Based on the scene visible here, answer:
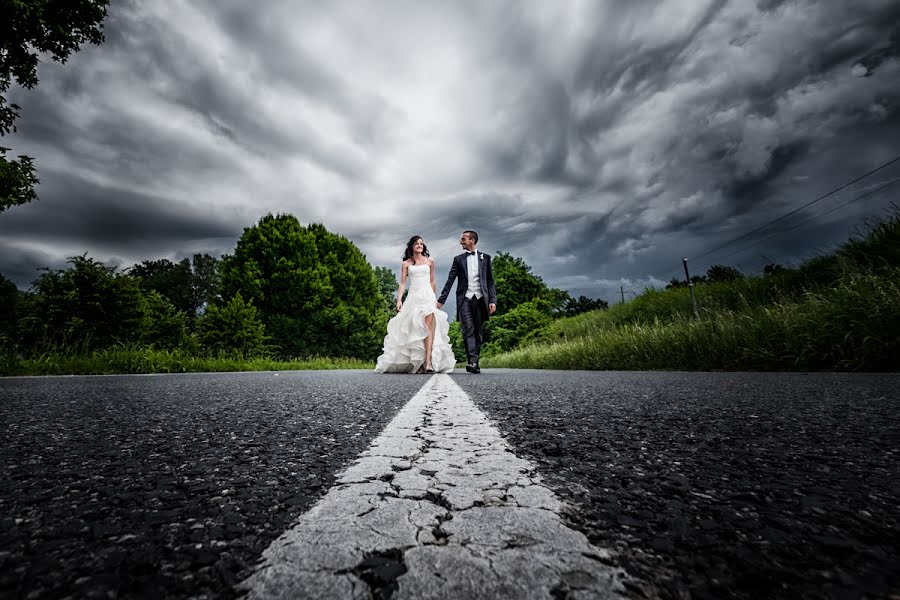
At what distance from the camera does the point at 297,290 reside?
26750 mm

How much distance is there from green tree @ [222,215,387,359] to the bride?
19.2 metres

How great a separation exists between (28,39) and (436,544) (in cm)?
1711

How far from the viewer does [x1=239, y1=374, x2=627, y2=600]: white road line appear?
1.69ft

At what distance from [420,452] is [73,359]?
32.4 feet

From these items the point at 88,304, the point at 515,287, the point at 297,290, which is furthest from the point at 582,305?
the point at 88,304

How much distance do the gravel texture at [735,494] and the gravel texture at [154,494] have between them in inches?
22.6

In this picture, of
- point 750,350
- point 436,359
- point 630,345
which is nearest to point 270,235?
point 436,359

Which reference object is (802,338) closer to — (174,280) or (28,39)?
(28,39)

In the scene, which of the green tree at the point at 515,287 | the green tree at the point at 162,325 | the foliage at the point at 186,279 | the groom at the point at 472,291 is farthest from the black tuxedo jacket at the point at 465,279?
the foliage at the point at 186,279

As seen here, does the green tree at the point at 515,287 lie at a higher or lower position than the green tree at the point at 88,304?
higher

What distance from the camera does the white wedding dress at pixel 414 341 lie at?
8680mm

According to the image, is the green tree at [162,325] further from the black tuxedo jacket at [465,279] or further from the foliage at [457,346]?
the foliage at [457,346]

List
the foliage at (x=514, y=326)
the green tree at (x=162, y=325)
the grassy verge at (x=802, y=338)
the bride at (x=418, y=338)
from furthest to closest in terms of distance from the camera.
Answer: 1. the foliage at (x=514, y=326)
2. the green tree at (x=162, y=325)
3. the bride at (x=418, y=338)
4. the grassy verge at (x=802, y=338)

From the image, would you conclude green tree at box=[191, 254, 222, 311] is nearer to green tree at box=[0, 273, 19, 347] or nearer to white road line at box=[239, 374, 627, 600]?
green tree at box=[0, 273, 19, 347]
